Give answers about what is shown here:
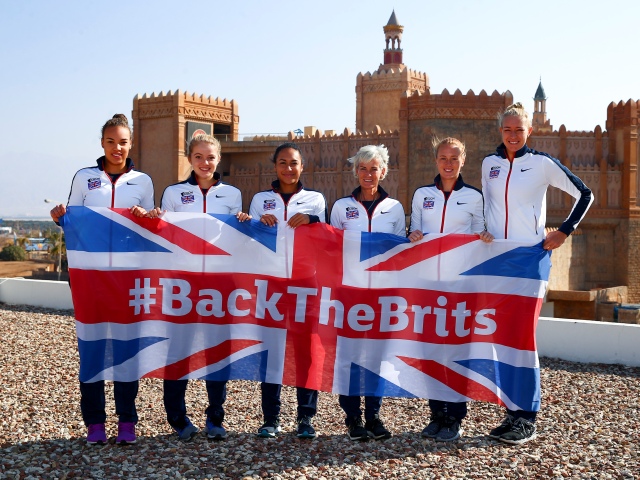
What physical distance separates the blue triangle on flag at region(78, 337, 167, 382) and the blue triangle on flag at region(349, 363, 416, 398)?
5.32 ft

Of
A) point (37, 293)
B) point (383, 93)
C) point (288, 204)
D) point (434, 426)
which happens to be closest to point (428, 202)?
point (288, 204)

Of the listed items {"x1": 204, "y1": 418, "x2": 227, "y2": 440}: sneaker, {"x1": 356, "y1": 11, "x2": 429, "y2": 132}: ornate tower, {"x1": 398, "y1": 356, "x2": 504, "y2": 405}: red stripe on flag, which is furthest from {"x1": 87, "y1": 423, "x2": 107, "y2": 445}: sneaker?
{"x1": 356, "y1": 11, "x2": 429, "y2": 132}: ornate tower

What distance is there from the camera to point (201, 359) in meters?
5.81

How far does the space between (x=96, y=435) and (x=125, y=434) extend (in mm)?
224

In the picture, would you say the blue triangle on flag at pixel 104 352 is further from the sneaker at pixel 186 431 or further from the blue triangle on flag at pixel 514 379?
the blue triangle on flag at pixel 514 379

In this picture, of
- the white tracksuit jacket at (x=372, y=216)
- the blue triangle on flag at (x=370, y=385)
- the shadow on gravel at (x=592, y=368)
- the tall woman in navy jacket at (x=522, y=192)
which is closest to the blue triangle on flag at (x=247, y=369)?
the blue triangle on flag at (x=370, y=385)

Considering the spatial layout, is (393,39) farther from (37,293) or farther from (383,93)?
(37,293)

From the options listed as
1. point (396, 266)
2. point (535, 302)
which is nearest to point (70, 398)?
point (396, 266)

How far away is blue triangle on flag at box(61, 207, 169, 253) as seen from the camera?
578 centimetres

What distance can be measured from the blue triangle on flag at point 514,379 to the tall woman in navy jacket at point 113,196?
8.63 feet

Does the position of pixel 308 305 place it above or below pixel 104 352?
above

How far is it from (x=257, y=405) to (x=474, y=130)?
24302 millimetres

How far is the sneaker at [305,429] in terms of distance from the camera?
18.6ft

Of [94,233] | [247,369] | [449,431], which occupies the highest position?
[94,233]
